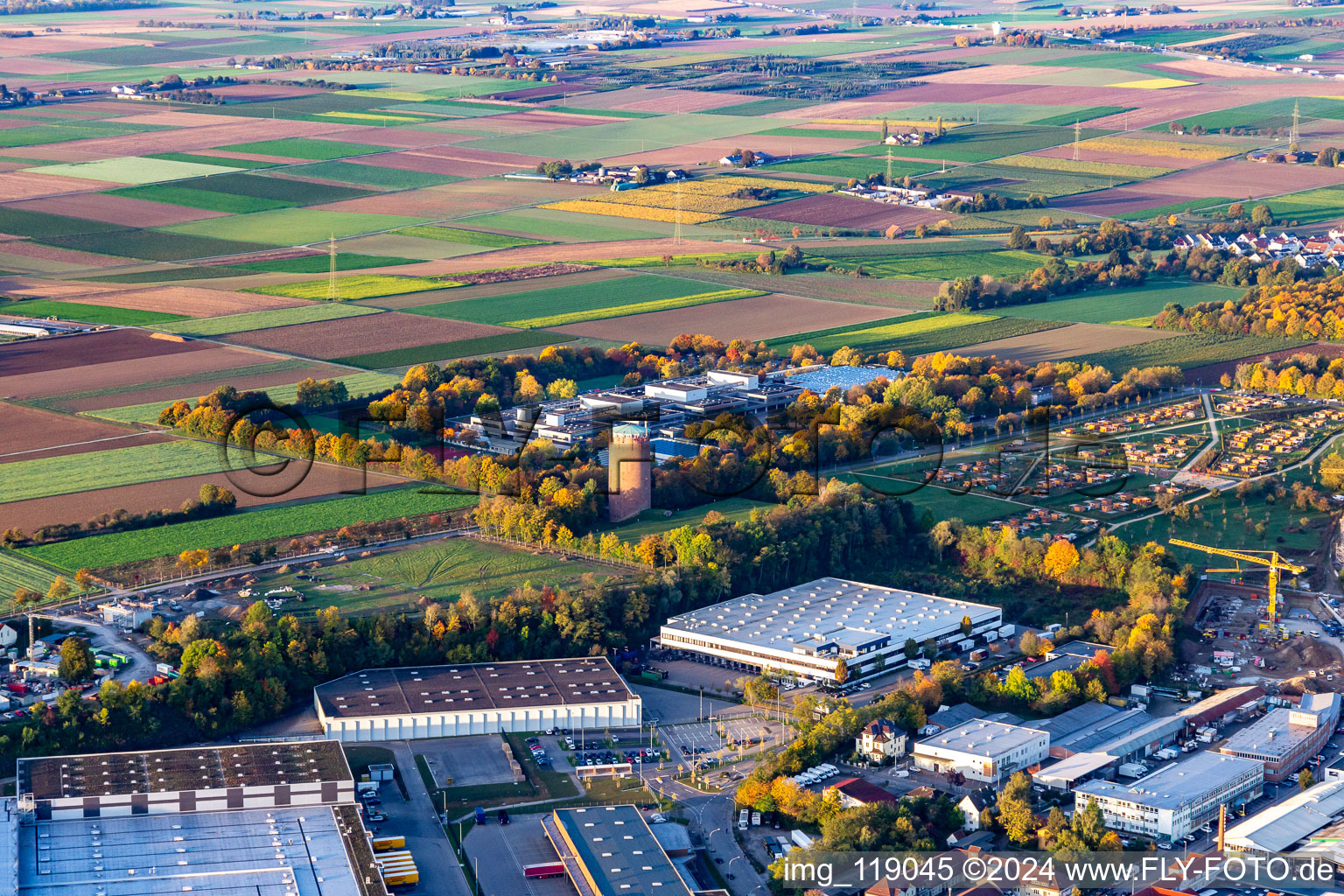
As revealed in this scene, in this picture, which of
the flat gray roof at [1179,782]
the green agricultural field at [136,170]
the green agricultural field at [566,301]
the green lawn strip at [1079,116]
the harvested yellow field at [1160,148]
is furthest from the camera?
the green lawn strip at [1079,116]

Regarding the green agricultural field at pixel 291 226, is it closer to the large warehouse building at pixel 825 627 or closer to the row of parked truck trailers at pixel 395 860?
the large warehouse building at pixel 825 627

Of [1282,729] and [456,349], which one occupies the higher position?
[456,349]

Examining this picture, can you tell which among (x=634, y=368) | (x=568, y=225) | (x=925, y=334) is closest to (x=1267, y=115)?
(x=568, y=225)

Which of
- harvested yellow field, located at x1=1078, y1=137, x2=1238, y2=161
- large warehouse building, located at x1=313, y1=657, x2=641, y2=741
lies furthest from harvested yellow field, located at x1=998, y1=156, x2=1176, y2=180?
large warehouse building, located at x1=313, y1=657, x2=641, y2=741

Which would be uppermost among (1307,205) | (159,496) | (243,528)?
(1307,205)

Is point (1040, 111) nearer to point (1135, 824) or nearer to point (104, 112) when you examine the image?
point (104, 112)

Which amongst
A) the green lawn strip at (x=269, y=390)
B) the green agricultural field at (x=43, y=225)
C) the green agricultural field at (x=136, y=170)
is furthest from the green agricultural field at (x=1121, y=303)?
the green agricultural field at (x=136, y=170)

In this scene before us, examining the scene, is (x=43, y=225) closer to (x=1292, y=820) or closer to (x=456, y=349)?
(x=456, y=349)
